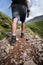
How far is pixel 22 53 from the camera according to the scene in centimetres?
1211

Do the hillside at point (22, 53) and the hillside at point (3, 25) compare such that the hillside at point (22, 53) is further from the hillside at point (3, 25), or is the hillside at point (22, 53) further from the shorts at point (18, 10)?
the hillside at point (3, 25)

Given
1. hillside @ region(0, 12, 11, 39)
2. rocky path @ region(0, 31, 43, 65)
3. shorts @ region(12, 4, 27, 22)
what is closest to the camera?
rocky path @ region(0, 31, 43, 65)

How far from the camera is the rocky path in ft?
37.2

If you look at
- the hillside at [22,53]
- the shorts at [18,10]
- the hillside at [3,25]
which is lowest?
the hillside at [3,25]

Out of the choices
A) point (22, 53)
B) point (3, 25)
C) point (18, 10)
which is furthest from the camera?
point (3, 25)

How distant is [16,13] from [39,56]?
252 centimetres

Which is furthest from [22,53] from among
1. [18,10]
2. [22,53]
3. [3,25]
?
[3,25]

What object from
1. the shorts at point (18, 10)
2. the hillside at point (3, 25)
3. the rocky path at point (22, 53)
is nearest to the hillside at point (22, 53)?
the rocky path at point (22, 53)

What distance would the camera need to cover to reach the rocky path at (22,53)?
11347mm

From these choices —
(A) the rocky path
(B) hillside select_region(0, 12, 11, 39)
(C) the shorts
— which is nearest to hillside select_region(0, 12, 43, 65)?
(A) the rocky path

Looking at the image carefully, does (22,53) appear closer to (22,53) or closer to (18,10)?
(22,53)

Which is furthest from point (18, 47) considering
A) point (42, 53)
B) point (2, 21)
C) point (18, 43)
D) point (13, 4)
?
point (2, 21)

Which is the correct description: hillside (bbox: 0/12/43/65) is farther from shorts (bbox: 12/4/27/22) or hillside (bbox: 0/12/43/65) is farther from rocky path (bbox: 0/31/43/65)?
shorts (bbox: 12/4/27/22)

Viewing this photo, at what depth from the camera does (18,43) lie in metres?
13.1
